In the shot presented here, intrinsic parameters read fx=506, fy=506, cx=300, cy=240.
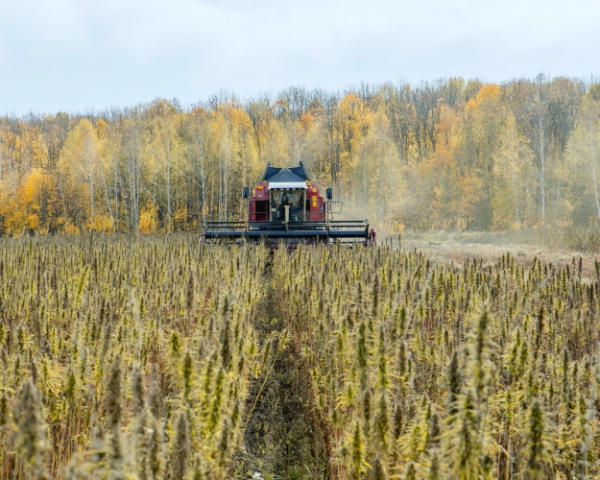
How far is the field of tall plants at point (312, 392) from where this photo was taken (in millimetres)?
1491

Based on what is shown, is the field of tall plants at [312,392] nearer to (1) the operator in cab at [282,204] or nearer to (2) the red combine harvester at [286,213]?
(2) the red combine harvester at [286,213]

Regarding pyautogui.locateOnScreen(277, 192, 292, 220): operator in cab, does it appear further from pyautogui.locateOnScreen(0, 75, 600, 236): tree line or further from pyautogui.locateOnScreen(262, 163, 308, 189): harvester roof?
pyautogui.locateOnScreen(0, 75, 600, 236): tree line

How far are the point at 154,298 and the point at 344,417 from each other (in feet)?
8.53

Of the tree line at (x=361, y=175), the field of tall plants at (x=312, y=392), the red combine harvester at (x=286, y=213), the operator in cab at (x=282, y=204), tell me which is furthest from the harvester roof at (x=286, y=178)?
the tree line at (x=361, y=175)

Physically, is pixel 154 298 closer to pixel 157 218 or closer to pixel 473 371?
pixel 473 371

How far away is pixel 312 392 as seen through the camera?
4.04 m

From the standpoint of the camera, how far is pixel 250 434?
4203 millimetres

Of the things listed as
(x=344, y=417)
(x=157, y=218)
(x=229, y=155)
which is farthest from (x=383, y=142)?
(x=344, y=417)

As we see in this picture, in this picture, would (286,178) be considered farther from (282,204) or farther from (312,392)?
(312,392)

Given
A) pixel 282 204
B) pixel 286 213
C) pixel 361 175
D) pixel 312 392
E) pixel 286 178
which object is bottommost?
pixel 312 392

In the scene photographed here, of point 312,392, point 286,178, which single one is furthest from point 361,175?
point 312,392

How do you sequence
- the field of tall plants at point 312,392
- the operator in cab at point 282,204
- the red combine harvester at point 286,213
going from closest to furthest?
the field of tall plants at point 312,392 → the red combine harvester at point 286,213 → the operator in cab at point 282,204

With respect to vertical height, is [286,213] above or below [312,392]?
above

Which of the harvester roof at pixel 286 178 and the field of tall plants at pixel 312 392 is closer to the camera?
the field of tall plants at pixel 312 392
